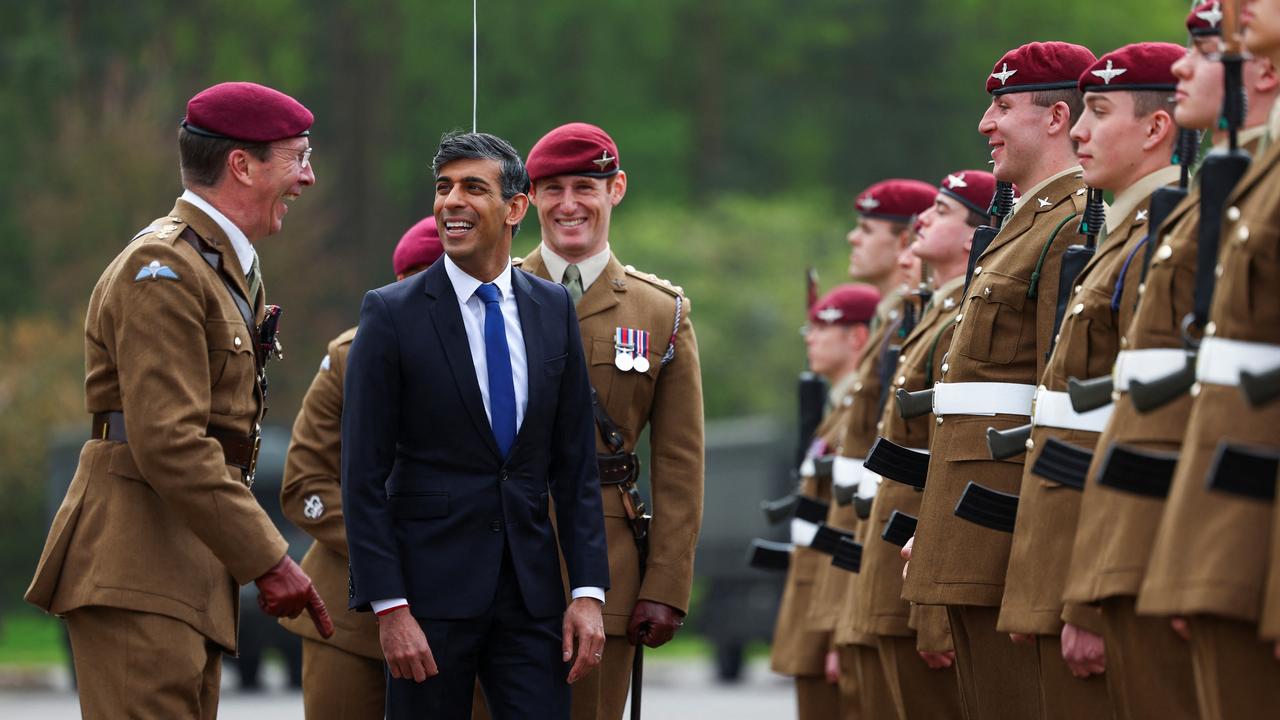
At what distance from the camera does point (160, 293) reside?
19.6 feet

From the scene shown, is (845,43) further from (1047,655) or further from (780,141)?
(1047,655)

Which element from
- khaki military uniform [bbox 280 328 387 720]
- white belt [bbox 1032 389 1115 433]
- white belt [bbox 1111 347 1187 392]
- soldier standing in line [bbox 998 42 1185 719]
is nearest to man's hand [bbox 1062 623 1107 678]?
soldier standing in line [bbox 998 42 1185 719]

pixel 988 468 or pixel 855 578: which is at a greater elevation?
pixel 988 468

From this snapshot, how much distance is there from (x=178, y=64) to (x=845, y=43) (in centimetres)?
1283

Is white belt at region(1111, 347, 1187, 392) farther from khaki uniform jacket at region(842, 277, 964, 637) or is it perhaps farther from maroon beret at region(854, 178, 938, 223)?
maroon beret at region(854, 178, 938, 223)

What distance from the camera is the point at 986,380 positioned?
6656mm

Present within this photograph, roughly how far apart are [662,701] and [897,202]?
8963 mm

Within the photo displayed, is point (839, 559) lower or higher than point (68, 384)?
higher

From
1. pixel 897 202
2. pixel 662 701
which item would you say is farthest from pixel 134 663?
pixel 662 701

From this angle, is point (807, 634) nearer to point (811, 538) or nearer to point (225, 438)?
point (811, 538)

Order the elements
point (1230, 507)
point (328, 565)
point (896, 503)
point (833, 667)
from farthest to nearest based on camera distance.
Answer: point (833, 667) → point (328, 565) → point (896, 503) → point (1230, 507)

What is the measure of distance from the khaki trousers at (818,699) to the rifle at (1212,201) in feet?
16.1

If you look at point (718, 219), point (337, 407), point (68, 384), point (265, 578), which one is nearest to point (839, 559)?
point (337, 407)

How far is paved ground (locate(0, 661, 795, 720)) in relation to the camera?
54.1 ft
